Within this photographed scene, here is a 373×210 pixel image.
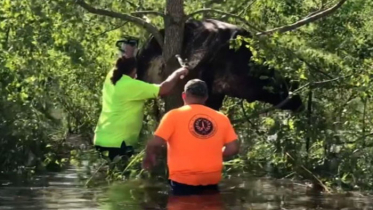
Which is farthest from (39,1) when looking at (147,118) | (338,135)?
(338,135)

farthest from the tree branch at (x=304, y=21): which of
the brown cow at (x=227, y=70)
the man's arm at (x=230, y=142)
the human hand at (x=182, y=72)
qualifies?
the man's arm at (x=230, y=142)

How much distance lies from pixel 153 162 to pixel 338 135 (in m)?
3.63

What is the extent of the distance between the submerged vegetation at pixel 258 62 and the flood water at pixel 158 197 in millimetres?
207

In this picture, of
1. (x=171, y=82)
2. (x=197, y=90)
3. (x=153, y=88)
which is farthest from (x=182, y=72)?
(x=197, y=90)

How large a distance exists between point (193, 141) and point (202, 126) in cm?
17

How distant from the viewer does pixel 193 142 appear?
8.99 metres

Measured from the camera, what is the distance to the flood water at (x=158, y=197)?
34.6 ft

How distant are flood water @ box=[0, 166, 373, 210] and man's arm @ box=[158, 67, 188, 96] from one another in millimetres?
1228

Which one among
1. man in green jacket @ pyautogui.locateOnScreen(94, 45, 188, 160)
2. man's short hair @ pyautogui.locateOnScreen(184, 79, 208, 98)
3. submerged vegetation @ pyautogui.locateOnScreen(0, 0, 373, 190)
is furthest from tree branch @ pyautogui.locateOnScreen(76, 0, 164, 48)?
man's short hair @ pyautogui.locateOnScreen(184, 79, 208, 98)

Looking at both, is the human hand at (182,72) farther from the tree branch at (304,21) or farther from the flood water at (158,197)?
the flood water at (158,197)

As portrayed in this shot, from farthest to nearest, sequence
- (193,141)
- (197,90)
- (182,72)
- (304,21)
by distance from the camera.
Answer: (304,21), (182,72), (197,90), (193,141)

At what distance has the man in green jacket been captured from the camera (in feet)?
37.0

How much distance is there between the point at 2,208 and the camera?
1043cm

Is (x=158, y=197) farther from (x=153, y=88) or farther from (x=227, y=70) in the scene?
(x=227, y=70)
